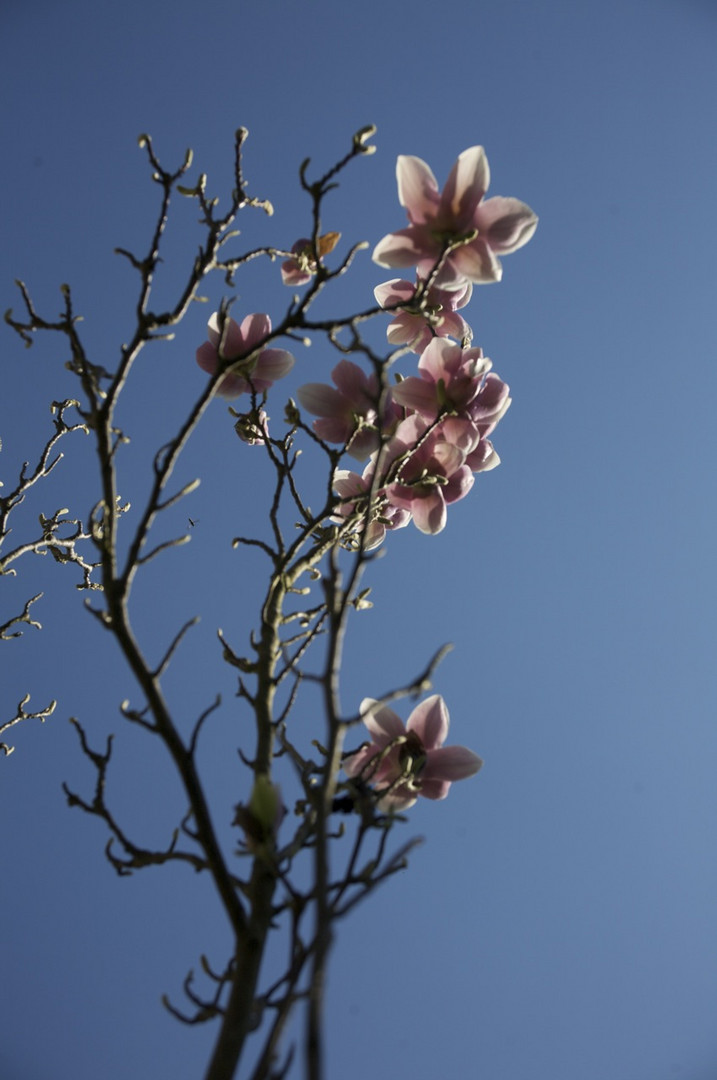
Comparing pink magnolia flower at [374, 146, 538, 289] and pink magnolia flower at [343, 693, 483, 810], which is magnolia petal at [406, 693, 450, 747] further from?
pink magnolia flower at [374, 146, 538, 289]

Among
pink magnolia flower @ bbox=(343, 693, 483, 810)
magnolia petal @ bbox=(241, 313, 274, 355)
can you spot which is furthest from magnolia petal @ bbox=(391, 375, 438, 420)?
pink magnolia flower @ bbox=(343, 693, 483, 810)

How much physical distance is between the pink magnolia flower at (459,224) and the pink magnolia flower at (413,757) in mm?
540

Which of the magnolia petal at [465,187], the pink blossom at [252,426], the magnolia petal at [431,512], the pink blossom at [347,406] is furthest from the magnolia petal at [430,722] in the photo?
the magnolia petal at [465,187]

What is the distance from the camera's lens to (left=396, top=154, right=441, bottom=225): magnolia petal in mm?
963

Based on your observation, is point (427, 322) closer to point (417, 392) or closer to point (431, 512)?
point (417, 392)

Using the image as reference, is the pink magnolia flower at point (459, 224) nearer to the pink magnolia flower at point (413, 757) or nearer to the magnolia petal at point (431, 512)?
the magnolia petal at point (431, 512)

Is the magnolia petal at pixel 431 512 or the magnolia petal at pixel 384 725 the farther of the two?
the magnolia petal at pixel 431 512

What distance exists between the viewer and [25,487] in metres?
1.54

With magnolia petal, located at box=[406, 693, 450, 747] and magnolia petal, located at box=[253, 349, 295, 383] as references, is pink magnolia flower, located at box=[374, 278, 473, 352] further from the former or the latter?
magnolia petal, located at box=[406, 693, 450, 747]

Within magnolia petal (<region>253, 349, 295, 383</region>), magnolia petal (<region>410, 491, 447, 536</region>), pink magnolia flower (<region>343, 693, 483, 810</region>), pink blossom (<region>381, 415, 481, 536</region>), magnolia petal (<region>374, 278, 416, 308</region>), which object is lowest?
pink magnolia flower (<region>343, 693, 483, 810</region>)

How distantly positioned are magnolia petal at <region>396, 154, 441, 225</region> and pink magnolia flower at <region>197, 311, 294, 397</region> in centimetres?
27

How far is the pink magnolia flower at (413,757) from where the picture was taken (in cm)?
93

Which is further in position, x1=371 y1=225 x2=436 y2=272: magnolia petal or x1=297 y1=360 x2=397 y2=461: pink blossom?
x1=297 y1=360 x2=397 y2=461: pink blossom

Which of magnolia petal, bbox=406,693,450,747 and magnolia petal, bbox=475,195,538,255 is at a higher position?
magnolia petal, bbox=475,195,538,255
